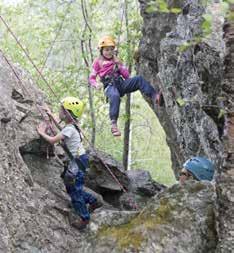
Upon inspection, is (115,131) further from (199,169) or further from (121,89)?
(199,169)

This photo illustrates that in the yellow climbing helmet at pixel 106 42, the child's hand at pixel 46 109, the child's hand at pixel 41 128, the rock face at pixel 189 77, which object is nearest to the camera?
the rock face at pixel 189 77

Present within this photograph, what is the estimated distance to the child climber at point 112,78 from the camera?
923cm

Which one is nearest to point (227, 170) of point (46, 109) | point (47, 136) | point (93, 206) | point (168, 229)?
point (168, 229)

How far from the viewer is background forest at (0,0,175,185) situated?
17.0 meters

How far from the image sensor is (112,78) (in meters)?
9.42

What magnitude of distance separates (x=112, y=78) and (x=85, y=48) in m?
12.2

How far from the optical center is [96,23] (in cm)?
2041

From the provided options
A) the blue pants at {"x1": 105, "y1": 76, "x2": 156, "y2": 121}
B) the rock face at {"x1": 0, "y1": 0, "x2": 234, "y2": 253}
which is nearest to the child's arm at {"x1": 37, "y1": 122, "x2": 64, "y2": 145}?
the rock face at {"x1": 0, "y1": 0, "x2": 234, "y2": 253}

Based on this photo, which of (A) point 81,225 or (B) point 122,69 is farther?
(B) point 122,69

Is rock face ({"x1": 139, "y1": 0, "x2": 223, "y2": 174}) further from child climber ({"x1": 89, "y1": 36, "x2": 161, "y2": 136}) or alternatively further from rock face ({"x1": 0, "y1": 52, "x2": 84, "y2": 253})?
rock face ({"x1": 0, "y1": 52, "x2": 84, "y2": 253})

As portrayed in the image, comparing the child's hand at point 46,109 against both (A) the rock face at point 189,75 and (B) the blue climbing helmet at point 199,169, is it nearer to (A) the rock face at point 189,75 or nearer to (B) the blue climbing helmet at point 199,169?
(A) the rock face at point 189,75

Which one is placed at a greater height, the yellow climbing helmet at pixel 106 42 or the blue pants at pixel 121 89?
the yellow climbing helmet at pixel 106 42

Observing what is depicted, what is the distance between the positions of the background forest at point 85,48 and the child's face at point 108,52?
2.12 metres

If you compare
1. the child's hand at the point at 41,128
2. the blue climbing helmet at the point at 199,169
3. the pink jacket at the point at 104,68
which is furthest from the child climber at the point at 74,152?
the blue climbing helmet at the point at 199,169
